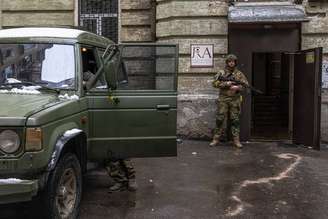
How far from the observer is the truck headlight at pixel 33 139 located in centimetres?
443

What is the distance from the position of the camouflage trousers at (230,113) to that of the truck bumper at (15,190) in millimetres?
6210

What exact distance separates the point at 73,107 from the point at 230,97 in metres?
5.30

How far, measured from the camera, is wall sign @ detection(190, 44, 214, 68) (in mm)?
10758

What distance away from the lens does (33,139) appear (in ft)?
14.6

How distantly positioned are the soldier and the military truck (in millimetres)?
3632

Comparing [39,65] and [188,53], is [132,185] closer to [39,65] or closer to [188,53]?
[39,65]

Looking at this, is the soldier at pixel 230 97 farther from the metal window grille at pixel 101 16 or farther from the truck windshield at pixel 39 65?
the truck windshield at pixel 39 65

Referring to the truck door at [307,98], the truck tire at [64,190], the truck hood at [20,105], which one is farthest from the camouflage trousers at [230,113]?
the truck hood at [20,105]

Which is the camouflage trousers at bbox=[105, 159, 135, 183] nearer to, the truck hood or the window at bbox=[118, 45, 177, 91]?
the window at bbox=[118, 45, 177, 91]

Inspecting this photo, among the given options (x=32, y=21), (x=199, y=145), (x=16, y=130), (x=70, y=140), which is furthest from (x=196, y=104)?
(x=16, y=130)

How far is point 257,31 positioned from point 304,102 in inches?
69.6

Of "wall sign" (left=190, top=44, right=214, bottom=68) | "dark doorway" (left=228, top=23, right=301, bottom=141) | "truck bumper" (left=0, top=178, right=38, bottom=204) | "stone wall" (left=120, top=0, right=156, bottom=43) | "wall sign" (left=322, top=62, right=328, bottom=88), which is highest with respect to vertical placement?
"stone wall" (left=120, top=0, right=156, bottom=43)

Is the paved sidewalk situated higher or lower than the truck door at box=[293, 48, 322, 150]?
lower

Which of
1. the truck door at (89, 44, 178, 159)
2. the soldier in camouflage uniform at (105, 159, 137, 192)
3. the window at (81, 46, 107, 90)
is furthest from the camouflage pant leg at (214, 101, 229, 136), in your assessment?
the window at (81, 46, 107, 90)
